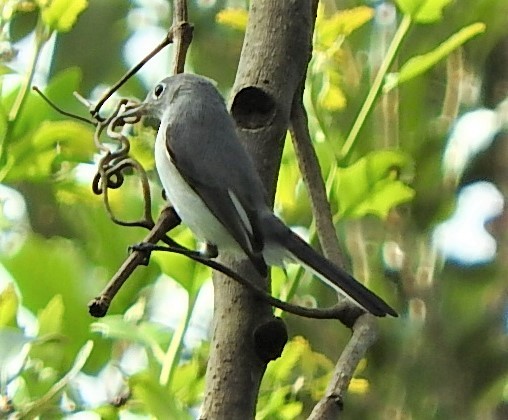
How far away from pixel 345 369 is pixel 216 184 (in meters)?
0.14

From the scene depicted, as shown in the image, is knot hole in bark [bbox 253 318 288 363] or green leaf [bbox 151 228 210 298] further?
green leaf [bbox 151 228 210 298]

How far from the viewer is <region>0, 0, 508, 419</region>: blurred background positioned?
541mm

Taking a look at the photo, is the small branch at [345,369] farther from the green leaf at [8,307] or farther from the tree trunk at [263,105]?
the green leaf at [8,307]

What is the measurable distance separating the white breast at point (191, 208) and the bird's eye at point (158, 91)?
4 centimetres

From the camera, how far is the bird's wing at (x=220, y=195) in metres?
0.46

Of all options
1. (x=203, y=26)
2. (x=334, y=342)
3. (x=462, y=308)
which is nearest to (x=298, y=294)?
(x=334, y=342)

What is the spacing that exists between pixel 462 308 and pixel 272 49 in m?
0.49

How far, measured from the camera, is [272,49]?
45cm

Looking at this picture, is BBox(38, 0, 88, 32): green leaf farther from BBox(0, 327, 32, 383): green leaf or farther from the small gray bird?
Answer: BBox(0, 327, 32, 383): green leaf

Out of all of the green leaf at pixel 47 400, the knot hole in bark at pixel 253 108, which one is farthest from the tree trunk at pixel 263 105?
the green leaf at pixel 47 400

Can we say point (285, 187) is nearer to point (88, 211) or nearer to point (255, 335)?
point (88, 211)

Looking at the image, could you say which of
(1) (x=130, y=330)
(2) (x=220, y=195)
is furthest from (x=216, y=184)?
(1) (x=130, y=330)

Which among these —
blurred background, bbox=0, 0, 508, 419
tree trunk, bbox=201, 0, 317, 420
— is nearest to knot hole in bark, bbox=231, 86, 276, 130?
tree trunk, bbox=201, 0, 317, 420

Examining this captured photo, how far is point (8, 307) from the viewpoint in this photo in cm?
53
